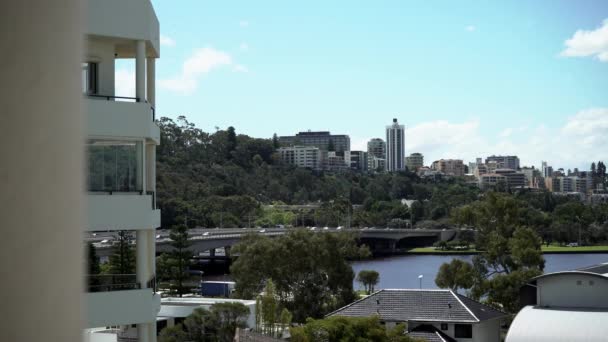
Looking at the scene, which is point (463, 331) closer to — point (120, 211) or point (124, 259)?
point (124, 259)

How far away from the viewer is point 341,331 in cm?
2469

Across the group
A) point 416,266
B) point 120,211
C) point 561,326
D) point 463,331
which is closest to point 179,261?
point 463,331

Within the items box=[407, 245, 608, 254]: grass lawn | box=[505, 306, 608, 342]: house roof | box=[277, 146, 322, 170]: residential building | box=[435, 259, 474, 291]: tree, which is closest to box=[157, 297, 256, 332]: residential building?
box=[505, 306, 608, 342]: house roof

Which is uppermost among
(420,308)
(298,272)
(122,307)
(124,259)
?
(124,259)

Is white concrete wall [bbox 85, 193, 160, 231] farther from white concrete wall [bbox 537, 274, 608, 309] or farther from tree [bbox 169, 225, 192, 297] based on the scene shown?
tree [bbox 169, 225, 192, 297]

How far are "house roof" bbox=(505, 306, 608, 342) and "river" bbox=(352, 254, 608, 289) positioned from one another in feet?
99.9

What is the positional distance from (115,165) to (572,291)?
27.4m

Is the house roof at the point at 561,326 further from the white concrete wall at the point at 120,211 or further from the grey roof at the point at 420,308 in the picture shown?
the white concrete wall at the point at 120,211

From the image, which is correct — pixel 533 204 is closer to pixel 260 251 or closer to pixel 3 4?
pixel 260 251

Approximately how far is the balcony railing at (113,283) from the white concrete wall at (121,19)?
2132 millimetres

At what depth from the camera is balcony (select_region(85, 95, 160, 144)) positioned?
24.2 feet

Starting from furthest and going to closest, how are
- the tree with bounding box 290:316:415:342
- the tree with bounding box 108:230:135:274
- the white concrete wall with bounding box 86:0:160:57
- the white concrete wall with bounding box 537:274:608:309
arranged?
the white concrete wall with bounding box 537:274:608:309, the tree with bounding box 290:316:415:342, the tree with bounding box 108:230:135:274, the white concrete wall with bounding box 86:0:160:57

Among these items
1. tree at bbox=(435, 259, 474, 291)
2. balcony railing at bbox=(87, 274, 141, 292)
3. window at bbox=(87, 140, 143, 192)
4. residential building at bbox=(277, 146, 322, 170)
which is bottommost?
tree at bbox=(435, 259, 474, 291)

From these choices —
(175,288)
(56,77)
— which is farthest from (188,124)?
(56,77)
